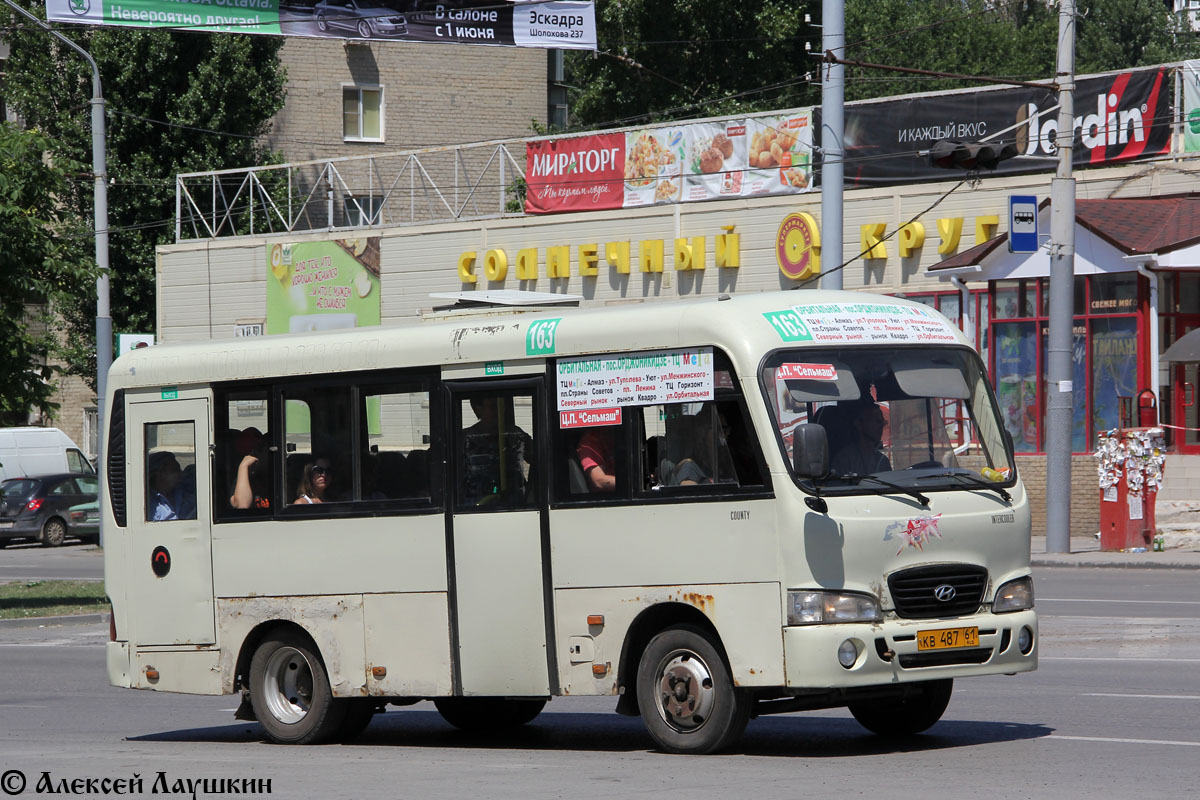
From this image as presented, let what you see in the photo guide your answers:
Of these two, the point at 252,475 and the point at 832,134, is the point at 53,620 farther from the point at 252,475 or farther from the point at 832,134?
the point at 832,134

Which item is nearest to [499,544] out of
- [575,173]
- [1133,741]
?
[1133,741]

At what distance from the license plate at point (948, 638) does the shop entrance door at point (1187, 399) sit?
19.8 meters

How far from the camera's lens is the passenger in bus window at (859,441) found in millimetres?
9375

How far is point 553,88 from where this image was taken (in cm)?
5641

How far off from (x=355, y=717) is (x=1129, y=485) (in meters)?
16.4

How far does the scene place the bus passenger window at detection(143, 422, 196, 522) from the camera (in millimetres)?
11648

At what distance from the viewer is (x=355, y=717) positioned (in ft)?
36.6

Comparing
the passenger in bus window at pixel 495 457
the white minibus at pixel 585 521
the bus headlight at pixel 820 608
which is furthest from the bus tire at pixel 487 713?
the bus headlight at pixel 820 608

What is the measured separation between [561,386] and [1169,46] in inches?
2568

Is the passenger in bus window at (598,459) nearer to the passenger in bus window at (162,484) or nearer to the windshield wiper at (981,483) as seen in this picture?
the windshield wiper at (981,483)

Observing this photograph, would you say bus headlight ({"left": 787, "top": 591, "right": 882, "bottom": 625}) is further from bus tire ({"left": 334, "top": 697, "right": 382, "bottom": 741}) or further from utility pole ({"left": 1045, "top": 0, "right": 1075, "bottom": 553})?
utility pole ({"left": 1045, "top": 0, "right": 1075, "bottom": 553})

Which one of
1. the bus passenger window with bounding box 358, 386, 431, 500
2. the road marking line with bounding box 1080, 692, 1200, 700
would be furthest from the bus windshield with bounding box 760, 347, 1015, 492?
the road marking line with bounding box 1080, 692, 1200, 700

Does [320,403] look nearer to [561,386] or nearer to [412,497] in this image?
[412,497]

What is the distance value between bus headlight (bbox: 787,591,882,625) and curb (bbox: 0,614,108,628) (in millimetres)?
13602
